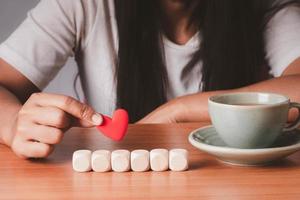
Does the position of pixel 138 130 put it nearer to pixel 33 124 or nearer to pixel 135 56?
pixel 33 124

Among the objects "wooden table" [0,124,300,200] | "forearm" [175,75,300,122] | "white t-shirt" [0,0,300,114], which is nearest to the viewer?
"wooden table" [0,124,300,200]

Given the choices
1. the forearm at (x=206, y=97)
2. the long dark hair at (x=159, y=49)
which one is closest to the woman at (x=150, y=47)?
the long dark hair at (x=159, y=49)

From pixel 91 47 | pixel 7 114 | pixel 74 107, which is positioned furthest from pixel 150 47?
pixel 74 107

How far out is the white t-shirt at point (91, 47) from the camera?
1130 mm

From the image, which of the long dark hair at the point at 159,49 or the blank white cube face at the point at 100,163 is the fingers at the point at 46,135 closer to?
the blank white cube face at the point at 100,163

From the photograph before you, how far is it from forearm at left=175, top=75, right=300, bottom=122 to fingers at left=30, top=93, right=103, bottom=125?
278 millimetres

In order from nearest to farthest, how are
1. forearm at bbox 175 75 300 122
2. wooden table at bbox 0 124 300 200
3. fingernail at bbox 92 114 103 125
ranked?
wooden table at bbox 0 124 300 200
fingernail at bbox 92 114 103 125
forearm at bbox 175 75 300 122

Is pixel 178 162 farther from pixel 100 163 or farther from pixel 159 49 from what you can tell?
pixel 159 49

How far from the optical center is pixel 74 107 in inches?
25.0

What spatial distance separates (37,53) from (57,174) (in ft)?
2.02

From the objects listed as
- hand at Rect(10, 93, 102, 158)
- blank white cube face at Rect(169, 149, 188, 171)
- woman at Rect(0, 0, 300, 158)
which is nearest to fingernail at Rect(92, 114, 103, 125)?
hand at Rect(10, 93, 102, 158)

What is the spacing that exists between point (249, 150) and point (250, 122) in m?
0.03

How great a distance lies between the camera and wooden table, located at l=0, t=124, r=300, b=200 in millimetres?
502

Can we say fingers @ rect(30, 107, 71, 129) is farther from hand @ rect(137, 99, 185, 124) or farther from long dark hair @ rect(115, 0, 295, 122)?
long dark hair @ rect(115, 0, 295, 122)
